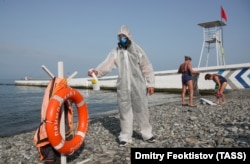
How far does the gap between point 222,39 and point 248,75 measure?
5.50 meters

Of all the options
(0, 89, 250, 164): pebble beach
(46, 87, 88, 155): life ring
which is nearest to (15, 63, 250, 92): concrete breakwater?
(0, 89, 250, 164): pebble beach

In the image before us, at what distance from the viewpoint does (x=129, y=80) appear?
5426 millimetres

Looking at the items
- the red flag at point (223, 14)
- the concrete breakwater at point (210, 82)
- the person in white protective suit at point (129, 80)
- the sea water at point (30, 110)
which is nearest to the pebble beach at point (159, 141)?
the person in white protective suit at point (129, 80)

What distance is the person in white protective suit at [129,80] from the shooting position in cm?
545

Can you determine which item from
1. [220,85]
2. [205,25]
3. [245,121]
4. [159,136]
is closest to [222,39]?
[205,25]

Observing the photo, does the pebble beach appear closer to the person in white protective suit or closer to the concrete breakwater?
the person in white protective suit

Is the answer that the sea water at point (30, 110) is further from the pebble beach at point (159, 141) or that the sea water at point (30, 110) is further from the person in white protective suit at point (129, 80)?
the person in white protective suit at point (129, 80)

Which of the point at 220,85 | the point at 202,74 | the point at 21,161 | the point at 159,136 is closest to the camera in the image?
the point at 21,161

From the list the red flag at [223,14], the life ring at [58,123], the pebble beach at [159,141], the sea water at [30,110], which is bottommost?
the sea water at [30,110]

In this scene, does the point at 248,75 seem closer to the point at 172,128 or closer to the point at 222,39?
the point at 222,39

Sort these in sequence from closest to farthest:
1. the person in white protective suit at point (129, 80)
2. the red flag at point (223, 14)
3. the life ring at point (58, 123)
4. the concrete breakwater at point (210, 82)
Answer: the life ring at point (58, 123)
the person in white protective suit at point (129, 80)
the concrete breakwater at point (210, 82)
the red flag at point (223, 14)

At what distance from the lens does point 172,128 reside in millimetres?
6746

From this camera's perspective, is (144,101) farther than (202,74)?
No

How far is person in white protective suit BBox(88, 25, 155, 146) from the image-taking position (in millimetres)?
5449
